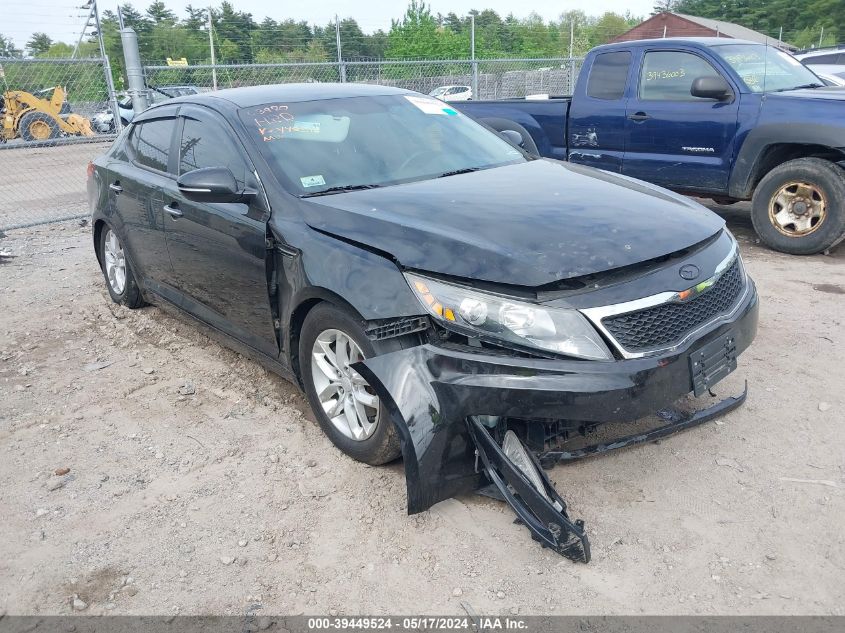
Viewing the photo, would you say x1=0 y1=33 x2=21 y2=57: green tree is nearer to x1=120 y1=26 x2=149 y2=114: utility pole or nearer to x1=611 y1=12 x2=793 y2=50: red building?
x1=120 y1=26 x2=149 y2=114: utility pole

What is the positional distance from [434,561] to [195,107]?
2.99 metres

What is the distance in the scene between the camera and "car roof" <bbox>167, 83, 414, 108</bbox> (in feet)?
13.1

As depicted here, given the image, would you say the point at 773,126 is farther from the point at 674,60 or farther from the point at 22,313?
the point at 22,313

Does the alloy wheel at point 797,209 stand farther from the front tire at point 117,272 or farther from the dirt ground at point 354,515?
the front tire at point 117,272

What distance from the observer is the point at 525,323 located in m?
2.56

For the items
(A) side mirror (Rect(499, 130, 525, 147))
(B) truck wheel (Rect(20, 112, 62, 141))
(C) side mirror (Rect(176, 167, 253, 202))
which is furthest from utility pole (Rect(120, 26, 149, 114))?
(B) truck wheel (Rect(20, 112, 62, 141))

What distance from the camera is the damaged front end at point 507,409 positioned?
8.20ft

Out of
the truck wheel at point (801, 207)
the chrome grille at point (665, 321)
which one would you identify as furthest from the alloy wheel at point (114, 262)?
the truck wheel at point (801, 207)

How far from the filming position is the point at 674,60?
6.82m

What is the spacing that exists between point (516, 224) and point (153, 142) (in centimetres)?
293

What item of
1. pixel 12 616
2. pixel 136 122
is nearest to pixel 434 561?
pixel 12 616

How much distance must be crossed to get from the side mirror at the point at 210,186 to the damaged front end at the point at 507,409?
1.27 m

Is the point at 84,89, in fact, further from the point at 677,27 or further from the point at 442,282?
the point at 677,27

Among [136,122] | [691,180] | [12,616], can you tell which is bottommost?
[12,616]
